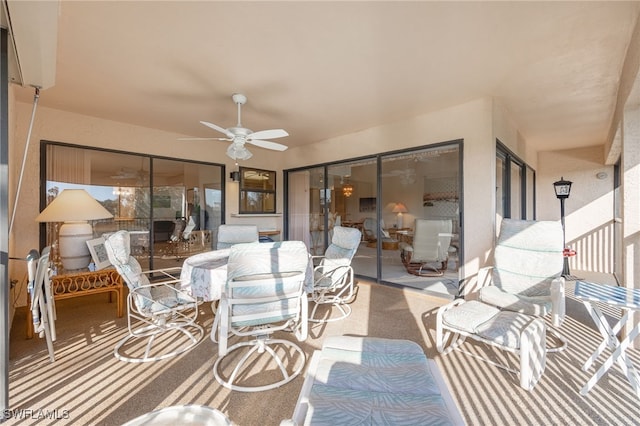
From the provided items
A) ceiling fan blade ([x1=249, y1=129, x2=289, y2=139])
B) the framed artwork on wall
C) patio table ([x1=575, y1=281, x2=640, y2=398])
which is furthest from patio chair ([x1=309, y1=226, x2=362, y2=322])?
patio table ([x1=575, y1=281, x2=640, y2=398])

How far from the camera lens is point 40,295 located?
7.13ft

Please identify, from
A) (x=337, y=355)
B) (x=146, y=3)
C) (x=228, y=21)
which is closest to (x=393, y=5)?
(x=228, y=21)

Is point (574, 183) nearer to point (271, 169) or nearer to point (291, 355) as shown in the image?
point (271, 169)

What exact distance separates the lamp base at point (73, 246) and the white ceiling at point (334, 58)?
1.68 meters

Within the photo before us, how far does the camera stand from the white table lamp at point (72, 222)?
131 inches

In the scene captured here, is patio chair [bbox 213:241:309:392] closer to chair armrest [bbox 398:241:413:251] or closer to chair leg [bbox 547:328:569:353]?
chair leg [bbox 547:328:569:353]

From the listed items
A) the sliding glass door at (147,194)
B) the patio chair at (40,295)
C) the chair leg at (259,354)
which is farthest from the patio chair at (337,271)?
the sliding glass door at (147,194)

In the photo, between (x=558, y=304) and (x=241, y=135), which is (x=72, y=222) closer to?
(x=241, y=135)

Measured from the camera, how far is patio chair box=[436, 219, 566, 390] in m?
2.04

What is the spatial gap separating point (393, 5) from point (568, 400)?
2.98 meters

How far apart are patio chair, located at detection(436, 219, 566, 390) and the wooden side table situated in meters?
3.68

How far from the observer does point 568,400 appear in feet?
6.17

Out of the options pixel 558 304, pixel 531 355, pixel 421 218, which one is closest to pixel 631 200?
pixel 558 304

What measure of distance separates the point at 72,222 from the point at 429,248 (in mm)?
5031
